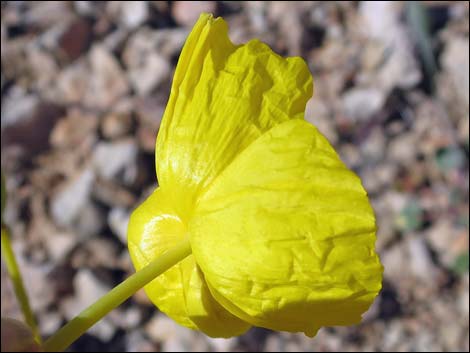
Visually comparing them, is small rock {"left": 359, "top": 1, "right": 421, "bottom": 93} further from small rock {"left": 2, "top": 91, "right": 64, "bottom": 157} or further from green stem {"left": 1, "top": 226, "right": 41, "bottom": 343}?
green stem {"left": 1, "top": 226, "right": 41, "bottom": 343}

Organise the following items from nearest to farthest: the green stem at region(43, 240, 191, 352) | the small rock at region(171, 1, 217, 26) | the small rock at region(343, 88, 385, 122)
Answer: the green stem at region(43, 240, 191, 352) → the small rock at region(343, 88, 385, 122) → the small rock at region(171, 1, 217, 26)

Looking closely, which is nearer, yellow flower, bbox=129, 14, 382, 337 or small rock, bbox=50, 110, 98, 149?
yellow flower, bbox=129, 14, 382, 337

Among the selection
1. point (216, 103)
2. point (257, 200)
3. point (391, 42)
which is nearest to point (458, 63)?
point (391, 42)

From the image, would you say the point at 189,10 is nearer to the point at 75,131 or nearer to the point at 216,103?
the point at 75,131

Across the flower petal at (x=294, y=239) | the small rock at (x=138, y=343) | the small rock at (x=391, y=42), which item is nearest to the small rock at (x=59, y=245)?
the small rock at (x=138, y=343)

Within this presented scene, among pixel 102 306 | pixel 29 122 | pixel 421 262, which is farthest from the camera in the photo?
pixel 29 122

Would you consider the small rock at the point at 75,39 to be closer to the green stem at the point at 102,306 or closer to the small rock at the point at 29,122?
the small rock at the point at 29,122

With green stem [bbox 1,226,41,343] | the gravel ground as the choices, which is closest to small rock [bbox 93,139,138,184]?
the gravel ground
